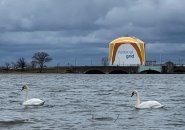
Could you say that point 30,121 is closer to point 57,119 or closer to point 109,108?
point 57,119

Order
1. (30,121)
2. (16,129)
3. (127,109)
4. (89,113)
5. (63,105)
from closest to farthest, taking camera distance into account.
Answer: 1. (16,129)
2. (30,121)
3. (89,113)
4. (127,109)
5. (63,105)

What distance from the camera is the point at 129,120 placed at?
33250mm

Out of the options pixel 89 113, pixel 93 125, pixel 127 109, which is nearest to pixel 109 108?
pixel 127 109

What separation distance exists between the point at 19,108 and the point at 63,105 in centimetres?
359

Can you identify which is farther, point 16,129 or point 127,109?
point 127,109

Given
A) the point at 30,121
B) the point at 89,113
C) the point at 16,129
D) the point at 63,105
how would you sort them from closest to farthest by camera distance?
the point at 16,129 → the point at 30,121 → the point at 89,113 → the point at 63,105

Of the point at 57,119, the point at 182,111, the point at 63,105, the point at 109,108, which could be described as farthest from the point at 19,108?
the point at 182,111

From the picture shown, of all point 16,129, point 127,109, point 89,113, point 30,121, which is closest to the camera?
point 16,129

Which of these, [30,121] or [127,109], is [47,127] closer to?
[30,121]

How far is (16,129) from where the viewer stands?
2906 centimetres

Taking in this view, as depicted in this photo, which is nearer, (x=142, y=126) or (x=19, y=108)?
(x=142, y=126)

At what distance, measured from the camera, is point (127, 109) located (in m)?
41.0

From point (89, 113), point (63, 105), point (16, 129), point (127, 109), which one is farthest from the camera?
point (63, 105)

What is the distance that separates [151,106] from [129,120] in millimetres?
8510
